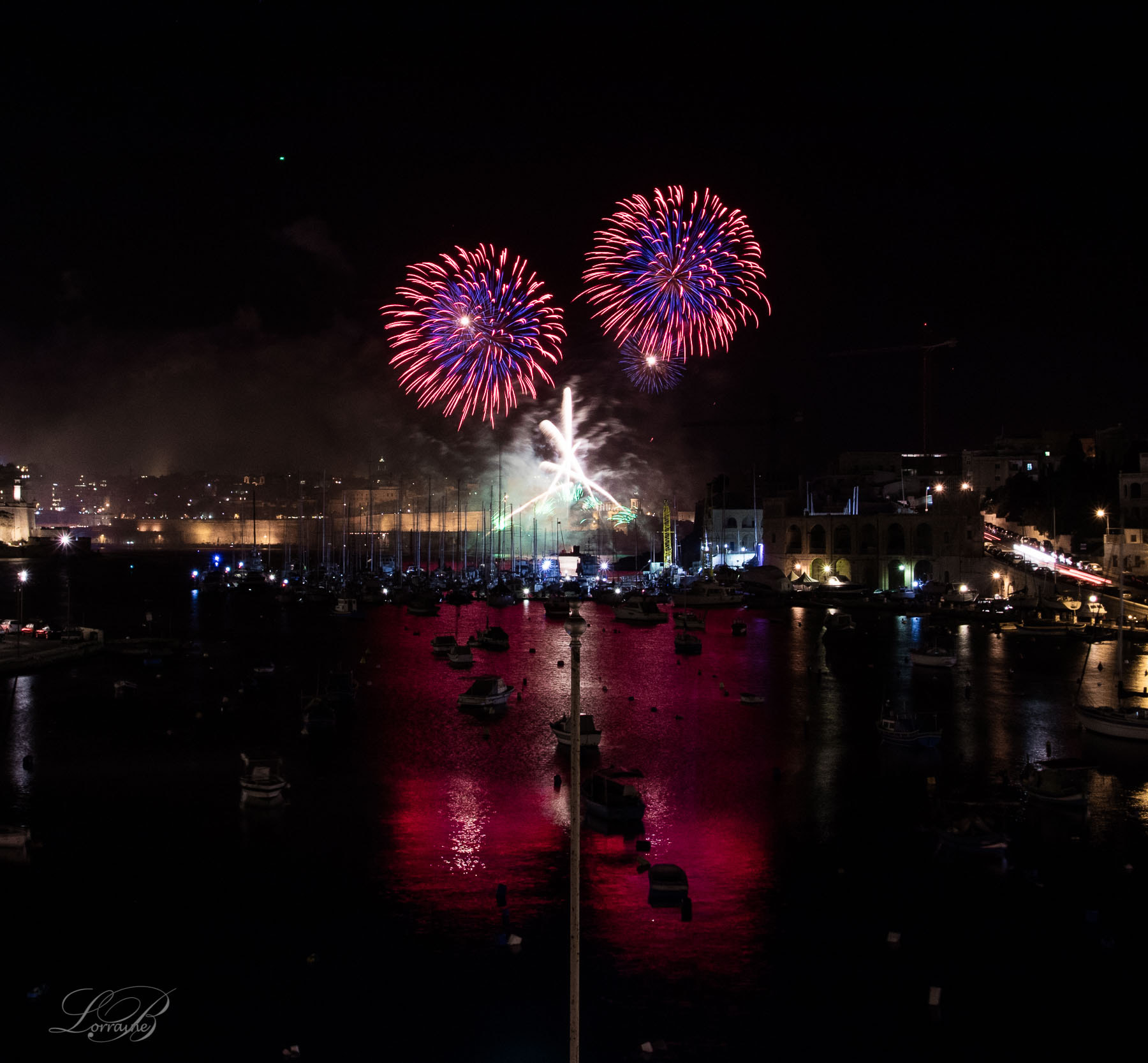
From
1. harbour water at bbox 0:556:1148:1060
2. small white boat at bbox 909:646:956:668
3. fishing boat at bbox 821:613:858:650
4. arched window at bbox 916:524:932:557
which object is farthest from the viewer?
arched window at bbox 916:524:932:557

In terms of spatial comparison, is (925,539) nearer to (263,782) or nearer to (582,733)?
(582,733)

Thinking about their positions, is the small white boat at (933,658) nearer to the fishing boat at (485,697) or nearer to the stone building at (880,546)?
the fishing boat at (485,697)

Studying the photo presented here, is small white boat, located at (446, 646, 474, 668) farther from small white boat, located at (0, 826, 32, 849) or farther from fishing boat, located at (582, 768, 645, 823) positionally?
small white boat, located at (0, 826, 32, 849)

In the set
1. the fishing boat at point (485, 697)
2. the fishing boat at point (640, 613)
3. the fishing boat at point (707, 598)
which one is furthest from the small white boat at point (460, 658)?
the fishing boat at point (707, 598)

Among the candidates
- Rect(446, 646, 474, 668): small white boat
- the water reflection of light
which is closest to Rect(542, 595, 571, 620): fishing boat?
Rect(446, 646, 474, 668): small white boat

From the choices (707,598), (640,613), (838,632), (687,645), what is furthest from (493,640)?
(707,598)

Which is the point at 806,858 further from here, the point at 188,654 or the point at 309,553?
the point at 309,553
